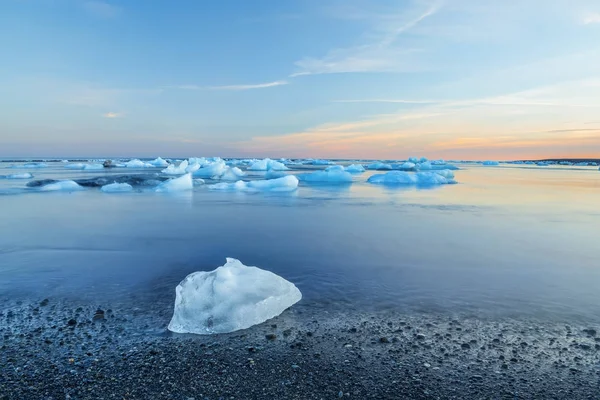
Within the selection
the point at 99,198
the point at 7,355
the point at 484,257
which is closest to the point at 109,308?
the point at 7,355

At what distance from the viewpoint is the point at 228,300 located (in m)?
3.42

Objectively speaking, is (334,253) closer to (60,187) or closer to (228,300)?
(228,300)

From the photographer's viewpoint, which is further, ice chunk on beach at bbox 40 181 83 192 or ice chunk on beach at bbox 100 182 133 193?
ice chunk on beach at bbox 40 181 83 192

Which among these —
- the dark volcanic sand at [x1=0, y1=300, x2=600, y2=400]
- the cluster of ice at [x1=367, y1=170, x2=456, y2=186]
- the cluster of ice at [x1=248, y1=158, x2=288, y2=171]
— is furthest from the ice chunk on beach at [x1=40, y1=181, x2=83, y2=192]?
the cluster of ice at [x1=248, y1=158, x2=288, y2=171]

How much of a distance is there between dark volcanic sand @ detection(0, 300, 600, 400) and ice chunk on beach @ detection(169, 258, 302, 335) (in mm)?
116

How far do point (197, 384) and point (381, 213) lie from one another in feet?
30.5

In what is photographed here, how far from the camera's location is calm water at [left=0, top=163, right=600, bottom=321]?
13.1 feet

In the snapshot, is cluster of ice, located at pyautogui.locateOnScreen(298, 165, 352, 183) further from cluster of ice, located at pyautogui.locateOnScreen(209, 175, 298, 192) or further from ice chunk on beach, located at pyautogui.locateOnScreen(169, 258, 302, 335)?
ice chunk on beach, located at pyautogui.locateOnScreen(169, 258, 302, 335)

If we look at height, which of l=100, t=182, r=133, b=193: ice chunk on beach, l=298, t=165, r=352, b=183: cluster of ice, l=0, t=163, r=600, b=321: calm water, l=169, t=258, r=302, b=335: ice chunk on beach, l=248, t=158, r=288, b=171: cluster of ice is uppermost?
l=248, t=158, r=288, b=171: cluster of ice

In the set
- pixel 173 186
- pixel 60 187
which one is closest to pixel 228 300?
pixel 173 186

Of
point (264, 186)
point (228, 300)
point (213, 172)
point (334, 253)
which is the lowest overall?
point (334, 253)

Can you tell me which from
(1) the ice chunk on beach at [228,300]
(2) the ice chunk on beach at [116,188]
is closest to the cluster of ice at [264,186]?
(2) the ice chunk on beach at [116,188]

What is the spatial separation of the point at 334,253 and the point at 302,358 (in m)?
3.41

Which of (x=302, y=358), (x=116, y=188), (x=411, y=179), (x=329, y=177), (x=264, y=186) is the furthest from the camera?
(x=329, y=177)
